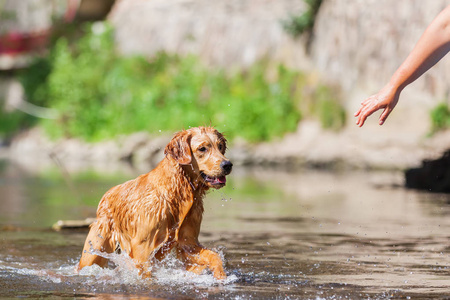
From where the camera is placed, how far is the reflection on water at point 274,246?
588 cm

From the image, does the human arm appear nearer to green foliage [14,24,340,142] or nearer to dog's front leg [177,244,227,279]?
dog's front leg [177,244,227,279]

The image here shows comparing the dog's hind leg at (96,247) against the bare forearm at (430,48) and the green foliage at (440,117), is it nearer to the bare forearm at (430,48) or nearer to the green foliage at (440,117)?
the bare forearm at (430,48)

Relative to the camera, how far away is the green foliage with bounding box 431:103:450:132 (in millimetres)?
20812

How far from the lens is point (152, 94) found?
29.9 metres

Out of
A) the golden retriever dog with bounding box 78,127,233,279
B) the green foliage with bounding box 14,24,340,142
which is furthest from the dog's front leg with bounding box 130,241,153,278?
the green foliage with bounding box 14,24,340,142

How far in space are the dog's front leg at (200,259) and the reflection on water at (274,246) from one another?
7 cm

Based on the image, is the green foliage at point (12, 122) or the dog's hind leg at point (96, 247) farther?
the green foliage at point (12, 122)

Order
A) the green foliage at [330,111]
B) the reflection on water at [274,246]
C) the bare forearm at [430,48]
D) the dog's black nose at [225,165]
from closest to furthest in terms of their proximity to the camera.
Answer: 1. the bare forearm at [430,48]
2. the reflection on water at [274,246]
3. the dog's black nose at [225,165]
4. the green foliage at [330,111]

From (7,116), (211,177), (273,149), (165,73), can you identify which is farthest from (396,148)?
(7,116)

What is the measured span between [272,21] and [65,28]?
13.2 meters

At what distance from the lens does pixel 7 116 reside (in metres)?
35.9

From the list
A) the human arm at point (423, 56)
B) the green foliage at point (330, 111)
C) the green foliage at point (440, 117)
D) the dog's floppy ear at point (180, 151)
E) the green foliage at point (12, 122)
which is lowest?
the dog's floppy ear at point (180, 151)

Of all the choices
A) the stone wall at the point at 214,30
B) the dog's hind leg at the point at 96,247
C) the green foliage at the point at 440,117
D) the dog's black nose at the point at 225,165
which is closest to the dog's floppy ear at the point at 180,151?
the dog's black nose at the point at 225,165

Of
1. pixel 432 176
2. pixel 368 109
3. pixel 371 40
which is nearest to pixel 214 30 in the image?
pixel 371 40
